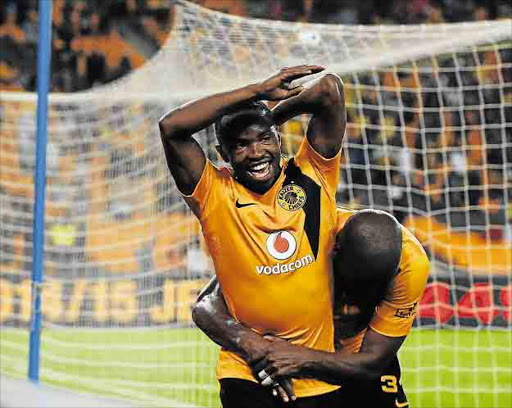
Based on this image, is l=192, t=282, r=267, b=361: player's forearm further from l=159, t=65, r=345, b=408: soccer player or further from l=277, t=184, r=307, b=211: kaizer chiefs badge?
l=277, t=184, r=307, b=211: kaizer chiefs badge

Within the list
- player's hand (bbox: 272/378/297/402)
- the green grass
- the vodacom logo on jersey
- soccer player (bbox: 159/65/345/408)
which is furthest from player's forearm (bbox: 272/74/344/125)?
the green grass

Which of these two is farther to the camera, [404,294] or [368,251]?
[404,294]

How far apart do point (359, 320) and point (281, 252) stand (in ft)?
1.22

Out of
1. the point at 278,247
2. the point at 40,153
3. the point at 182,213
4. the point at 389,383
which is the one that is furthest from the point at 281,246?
the point at 182,213

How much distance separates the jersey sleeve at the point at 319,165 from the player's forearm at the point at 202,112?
0.85 ft

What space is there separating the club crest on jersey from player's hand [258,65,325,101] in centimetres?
36

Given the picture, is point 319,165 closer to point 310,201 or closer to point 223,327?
point 310,201

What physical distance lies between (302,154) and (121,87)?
14.7 ft

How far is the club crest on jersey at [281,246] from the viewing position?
2656 millimetres

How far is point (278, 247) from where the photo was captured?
2.66 meters

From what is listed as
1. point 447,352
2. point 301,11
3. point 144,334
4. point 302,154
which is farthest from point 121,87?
point 301,11

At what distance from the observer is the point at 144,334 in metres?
7.69

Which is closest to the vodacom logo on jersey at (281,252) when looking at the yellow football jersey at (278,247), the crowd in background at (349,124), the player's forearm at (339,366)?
the yellow football jersey at (278,247)

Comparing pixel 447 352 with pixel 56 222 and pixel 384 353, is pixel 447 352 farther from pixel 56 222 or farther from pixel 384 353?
pixel 384 353
